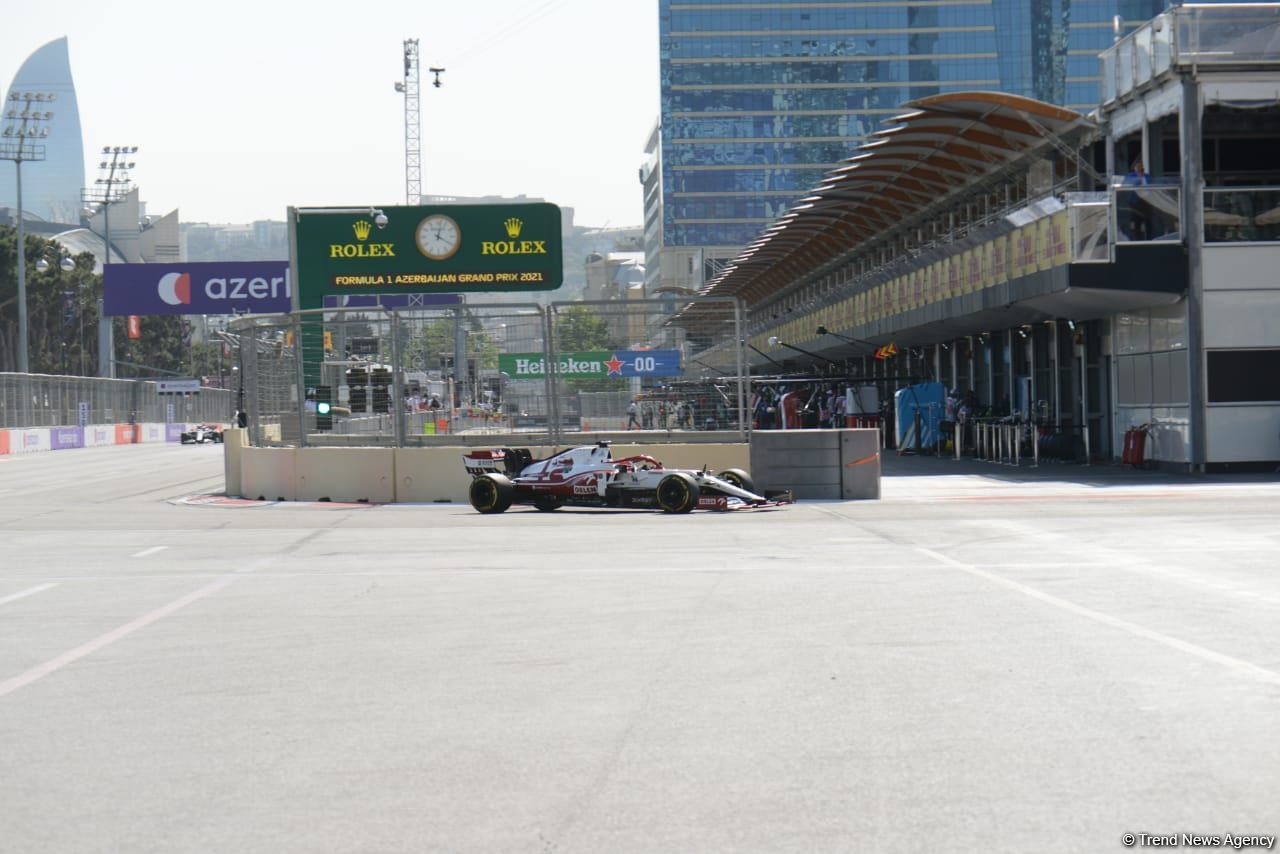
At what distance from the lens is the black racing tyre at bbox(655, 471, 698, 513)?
20.2 metres

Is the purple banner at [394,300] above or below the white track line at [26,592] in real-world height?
above

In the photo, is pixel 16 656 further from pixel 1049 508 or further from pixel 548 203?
pixel 548 203

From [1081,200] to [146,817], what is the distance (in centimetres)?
2485

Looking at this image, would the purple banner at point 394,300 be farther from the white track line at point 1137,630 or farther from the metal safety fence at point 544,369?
the white track line at point 1137,630

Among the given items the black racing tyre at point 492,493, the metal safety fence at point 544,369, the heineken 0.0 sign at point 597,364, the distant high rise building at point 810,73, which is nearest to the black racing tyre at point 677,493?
the black racing tyre at point 492,493

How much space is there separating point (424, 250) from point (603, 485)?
11.1 meters

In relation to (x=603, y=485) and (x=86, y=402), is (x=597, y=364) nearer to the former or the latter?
(x=603, y=485)

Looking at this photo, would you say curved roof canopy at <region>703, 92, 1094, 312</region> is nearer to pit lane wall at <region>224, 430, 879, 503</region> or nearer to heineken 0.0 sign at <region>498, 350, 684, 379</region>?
heineken 0.0 sign at <region>498, 350, 684, 379</region>

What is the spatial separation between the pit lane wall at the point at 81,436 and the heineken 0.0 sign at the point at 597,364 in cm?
4099

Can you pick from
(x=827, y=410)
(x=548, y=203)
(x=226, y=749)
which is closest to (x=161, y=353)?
(x=827, y=410)

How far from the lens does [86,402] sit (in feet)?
234

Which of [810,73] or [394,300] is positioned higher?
[810,73]

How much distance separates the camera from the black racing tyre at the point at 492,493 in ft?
69.0

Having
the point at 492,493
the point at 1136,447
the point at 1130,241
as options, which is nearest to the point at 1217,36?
the point at 1130,241
